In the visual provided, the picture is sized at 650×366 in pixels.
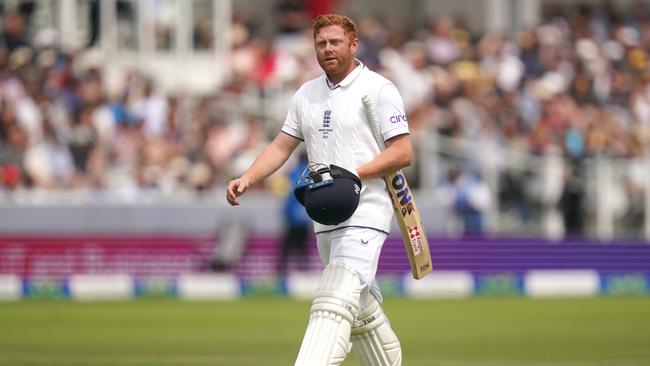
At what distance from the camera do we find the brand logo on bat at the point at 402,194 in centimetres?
700

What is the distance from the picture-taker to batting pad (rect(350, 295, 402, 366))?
7.09m

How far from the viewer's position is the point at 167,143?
19688 mm

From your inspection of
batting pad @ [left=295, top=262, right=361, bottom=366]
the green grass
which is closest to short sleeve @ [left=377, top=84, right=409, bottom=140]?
batting pad @ [left=295, top=262, right=361, bottom=366]

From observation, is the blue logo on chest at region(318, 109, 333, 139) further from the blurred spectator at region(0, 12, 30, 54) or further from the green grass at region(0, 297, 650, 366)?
the blurred spectator at region(0, 12, 30, 54)

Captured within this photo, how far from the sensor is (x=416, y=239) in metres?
7.10

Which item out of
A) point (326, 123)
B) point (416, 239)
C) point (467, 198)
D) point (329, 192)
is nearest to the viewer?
point (329, 192)

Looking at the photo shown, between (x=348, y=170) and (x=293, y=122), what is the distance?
0.50m

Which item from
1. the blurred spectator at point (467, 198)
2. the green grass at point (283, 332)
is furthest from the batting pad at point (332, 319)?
the blurred spectator at point (467, 198)

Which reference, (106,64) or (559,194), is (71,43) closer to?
(106,64)

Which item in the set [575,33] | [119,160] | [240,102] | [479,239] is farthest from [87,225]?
[575,33]

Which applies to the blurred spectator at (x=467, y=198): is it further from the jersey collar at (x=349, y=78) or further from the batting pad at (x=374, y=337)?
the jersey collar at (x=349, y=78)

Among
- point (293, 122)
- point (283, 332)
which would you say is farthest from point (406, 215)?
point (283, 332)

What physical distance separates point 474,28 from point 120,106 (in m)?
7.77

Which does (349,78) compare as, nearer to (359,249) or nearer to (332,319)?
(359,249)
